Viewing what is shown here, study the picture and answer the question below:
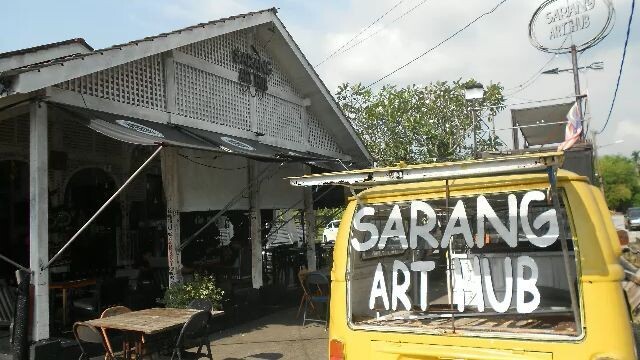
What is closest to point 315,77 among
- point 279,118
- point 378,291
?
point 279,118

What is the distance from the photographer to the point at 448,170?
2883mm

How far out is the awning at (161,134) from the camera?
18.9 ft

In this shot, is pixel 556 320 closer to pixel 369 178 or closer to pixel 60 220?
pixel 369 178

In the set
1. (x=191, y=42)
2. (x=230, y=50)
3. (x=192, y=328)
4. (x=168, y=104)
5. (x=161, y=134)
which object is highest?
(x=230, y=50)

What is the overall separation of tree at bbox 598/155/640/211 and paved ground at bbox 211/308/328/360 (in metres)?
65.7

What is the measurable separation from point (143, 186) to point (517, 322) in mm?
9728

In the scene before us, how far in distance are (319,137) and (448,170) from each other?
9.57 meters

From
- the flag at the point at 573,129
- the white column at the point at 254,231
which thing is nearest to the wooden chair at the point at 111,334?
the white column at the point at 254,231

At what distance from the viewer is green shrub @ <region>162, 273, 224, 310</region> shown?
24.1 feet

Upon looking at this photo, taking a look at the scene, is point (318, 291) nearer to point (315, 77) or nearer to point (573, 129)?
point (315, 77)

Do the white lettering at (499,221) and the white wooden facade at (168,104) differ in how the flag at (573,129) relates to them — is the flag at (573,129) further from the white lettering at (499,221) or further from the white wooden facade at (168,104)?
the white lettering at (499,221)

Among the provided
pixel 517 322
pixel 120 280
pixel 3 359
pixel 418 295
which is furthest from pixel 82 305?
pixel 517 322

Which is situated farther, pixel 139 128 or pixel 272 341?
pixel 272 341

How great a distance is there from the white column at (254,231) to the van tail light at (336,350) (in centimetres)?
657
